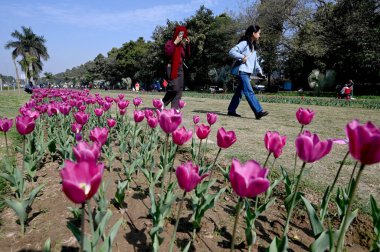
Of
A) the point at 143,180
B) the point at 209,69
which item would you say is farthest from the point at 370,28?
the point at 143,180

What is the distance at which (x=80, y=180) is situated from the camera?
110 cm

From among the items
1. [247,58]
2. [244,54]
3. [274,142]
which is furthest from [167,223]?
[244,54]

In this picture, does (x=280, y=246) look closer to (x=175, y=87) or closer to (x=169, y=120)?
(x=169, y=120)

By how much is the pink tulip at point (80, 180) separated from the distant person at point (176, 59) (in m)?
5.93

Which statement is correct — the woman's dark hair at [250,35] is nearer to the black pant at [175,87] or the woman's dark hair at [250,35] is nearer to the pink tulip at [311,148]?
the black pant at [175,87]

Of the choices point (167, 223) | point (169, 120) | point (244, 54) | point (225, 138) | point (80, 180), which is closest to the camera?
point (80, 180)

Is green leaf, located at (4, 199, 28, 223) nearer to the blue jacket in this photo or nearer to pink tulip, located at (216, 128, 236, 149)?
pink tulip, located at (216, 128, 236, 149)

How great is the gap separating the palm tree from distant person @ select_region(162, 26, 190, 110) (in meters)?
Result: 69.7

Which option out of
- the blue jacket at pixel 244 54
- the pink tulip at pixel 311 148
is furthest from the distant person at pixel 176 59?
the pink tulip at pixel 311 148

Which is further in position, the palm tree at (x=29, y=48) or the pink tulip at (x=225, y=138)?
the palm tree at (x=29, y=48)

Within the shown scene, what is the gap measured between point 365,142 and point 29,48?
277ft

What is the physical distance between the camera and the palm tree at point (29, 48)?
7014 centimetres

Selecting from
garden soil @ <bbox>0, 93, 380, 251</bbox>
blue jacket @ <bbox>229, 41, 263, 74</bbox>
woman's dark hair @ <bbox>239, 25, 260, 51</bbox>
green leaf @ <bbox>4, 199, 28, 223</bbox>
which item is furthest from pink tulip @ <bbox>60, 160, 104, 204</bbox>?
woman's dark hair @ <bbox>239, 25, 260, 51</bbox>

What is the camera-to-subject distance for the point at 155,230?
67.1 inches
